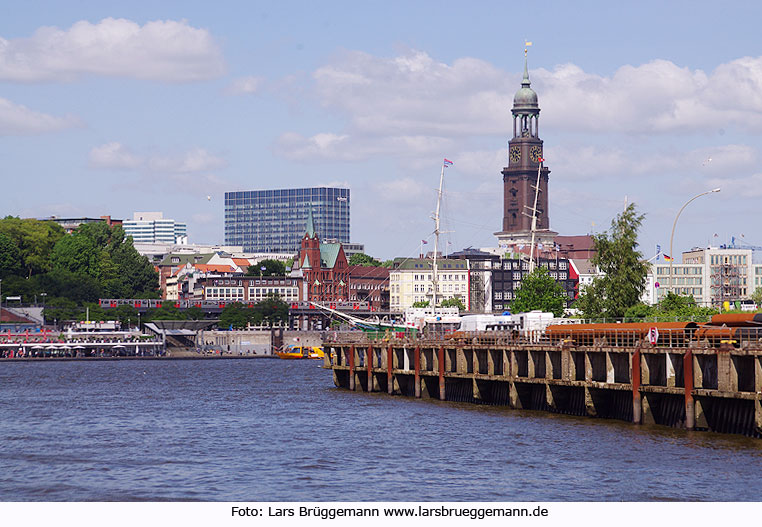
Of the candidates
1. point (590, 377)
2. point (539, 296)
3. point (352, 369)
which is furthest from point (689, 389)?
point (539, 296)

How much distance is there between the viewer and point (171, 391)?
113 metres

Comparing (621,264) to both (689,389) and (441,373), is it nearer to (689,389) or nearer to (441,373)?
(441,373)

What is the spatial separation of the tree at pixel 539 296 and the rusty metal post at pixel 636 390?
90.9m

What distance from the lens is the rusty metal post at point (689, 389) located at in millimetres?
60844

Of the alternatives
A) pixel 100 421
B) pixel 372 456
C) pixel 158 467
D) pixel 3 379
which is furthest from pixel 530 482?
pixel 3 379

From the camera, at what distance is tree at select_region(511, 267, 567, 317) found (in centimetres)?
15888

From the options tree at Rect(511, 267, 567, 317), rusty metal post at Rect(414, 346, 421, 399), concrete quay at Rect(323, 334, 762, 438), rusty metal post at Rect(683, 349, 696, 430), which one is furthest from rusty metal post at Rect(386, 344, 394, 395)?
tree at Rect(511, 267, 567, 317)

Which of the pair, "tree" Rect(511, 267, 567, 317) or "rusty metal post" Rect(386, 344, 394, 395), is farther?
"tree" Rect(511, 267, 567, 317)

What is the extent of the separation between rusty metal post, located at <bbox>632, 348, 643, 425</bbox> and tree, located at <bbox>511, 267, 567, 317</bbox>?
298ft

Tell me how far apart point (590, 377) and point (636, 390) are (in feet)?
18.3

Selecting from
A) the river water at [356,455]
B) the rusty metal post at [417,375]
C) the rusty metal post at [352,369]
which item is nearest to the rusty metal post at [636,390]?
the river water at [356,455]

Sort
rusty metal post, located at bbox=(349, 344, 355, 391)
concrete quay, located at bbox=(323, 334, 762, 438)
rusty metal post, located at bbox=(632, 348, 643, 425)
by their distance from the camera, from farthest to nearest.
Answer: rusty metal post, located at bbox=(349, 344, 355, 391)
rusty metal post, located at bbox=(632, 348, 643, 425)
concrete quay, located at bbox=(323, 334, 762, 438)

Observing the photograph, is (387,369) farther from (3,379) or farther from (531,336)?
(3,379)

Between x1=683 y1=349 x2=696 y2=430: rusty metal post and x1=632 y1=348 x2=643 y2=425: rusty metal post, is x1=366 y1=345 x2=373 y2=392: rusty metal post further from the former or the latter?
x1=683 y1=349 x2=696 y2=430: rusty metal post
